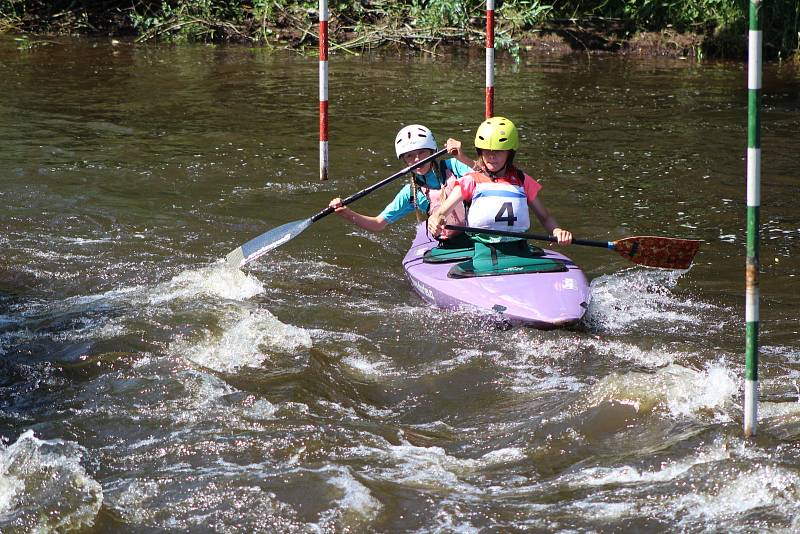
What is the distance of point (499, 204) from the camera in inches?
245

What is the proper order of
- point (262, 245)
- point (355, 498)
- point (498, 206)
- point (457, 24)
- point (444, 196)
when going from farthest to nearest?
point (457, 24) < point (262, 245) < point (444, 196) < point (498, 206) < point (355, 498)

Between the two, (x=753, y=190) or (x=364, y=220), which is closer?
(x=753, y=190)

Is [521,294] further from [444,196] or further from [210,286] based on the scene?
[210,286]

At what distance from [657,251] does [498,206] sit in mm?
959

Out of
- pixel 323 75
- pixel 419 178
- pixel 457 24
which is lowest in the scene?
pixel 419 178

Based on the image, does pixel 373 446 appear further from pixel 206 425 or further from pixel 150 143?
pixel 150 143

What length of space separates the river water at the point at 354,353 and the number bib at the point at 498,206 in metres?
0.61

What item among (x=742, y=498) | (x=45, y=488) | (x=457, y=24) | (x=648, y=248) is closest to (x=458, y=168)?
(x=648, y=248)

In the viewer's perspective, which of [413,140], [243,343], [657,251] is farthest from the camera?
[413,140]

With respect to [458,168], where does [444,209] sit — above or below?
below

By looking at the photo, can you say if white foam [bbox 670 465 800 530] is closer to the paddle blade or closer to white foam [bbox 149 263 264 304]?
white foam [bbox 149 263 264 304]

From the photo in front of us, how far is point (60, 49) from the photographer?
57.1ft

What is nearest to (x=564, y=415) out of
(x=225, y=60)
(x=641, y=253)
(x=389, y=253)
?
(x=641, y=253)

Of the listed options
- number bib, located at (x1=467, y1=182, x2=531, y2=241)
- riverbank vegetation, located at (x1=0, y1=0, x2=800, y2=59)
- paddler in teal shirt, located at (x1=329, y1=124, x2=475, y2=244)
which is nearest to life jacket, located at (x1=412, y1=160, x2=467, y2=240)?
paddler in teal shirt, located at (x1=329, y1=124, x2=475, y2=244)
